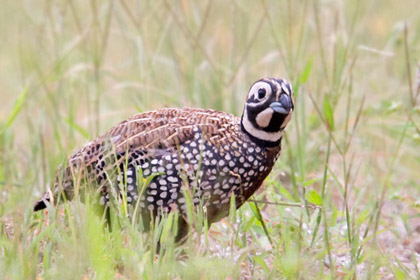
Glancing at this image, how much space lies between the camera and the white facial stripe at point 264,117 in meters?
4.26

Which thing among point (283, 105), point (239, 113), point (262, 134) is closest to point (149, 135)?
point (262, 134)

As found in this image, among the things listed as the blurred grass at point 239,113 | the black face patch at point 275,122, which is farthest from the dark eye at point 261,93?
the blurred grass at point 239,113

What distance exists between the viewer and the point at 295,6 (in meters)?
8.02

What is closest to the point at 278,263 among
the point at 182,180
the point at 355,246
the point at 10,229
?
the point at 355,246

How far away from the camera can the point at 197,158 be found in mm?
4270

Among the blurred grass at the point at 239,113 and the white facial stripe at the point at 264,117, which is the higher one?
the white facial stripe at the point at 264,117

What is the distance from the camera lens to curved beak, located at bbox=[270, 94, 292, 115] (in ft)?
13.9

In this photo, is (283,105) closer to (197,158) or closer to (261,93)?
(261,93)

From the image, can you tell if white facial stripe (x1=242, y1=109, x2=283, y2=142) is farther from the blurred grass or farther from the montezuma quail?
the blurred grass

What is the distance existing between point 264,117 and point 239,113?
2463 mm

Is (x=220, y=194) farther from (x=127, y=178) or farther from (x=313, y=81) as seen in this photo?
(x=313, y=81)

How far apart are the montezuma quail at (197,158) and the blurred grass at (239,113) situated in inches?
7.0

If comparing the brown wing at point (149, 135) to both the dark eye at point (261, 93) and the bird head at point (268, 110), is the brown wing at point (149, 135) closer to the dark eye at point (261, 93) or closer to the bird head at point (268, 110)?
the bird head at point (268, 110)

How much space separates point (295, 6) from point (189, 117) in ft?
12.5
